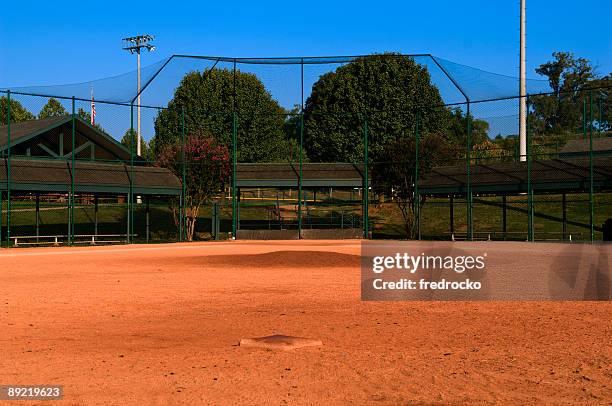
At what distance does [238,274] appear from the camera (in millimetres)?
18312

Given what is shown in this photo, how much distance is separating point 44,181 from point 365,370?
92.6ft

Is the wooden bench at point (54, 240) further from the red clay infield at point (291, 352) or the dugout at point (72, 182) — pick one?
the red clay infield at point (291, 352)

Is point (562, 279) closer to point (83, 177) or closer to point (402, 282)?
point (402, 282)

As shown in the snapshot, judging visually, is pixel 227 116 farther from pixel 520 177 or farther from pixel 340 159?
pixel 520 177

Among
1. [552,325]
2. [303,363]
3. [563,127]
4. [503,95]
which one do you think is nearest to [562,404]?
[303,363]

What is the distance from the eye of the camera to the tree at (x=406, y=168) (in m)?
40.1

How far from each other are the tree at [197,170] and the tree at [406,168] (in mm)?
8625

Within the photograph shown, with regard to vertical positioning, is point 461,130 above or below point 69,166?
above

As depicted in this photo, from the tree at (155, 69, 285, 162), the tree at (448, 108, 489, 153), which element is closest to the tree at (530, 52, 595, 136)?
the tree at (448, 108, 489, 153)

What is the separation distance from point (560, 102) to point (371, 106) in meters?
46.0

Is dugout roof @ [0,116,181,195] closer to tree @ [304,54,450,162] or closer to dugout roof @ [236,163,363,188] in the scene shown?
dugout roof @ [236,163,363,188]

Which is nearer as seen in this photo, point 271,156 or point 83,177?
point 83,177

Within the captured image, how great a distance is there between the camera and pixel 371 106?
58438mm

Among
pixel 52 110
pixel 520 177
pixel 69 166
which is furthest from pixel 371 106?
pixel 52 110
